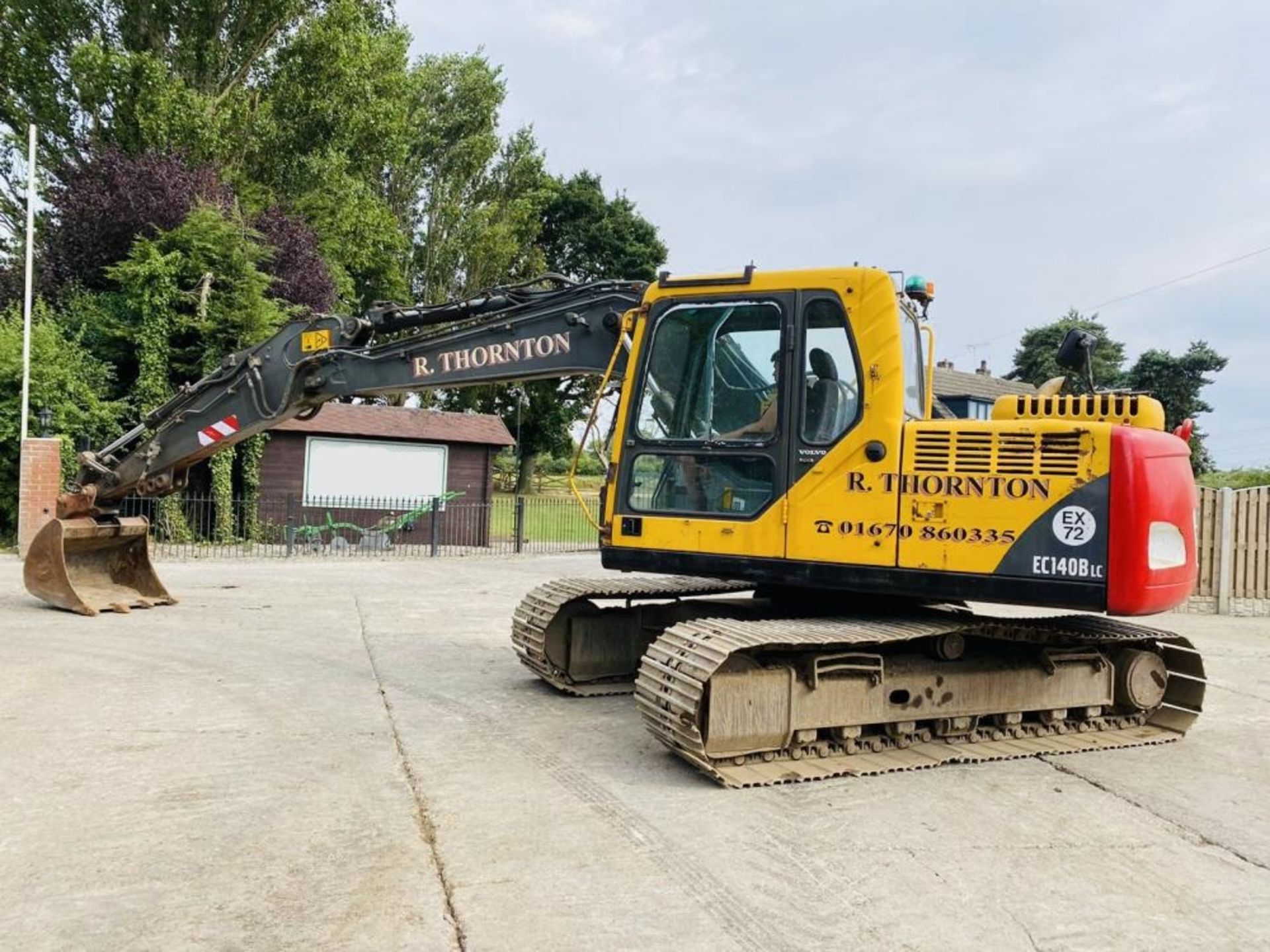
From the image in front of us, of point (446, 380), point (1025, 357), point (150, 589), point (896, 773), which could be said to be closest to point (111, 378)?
point (150, 589)

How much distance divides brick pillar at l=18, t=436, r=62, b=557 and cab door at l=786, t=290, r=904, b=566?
15366 millimetres

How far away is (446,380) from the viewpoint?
292 inches

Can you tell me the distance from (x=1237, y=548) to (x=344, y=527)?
16487mm

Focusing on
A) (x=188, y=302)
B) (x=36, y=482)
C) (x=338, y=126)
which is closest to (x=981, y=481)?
(x=36, y=482)

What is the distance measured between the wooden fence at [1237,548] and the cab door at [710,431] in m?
10.2

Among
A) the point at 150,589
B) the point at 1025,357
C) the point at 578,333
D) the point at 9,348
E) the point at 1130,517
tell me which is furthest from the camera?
the point at 1025,357

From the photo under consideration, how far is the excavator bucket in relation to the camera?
1002cm

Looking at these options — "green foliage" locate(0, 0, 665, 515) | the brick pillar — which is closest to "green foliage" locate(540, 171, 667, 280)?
"green foliage" locate(0, 0, 665, 515)

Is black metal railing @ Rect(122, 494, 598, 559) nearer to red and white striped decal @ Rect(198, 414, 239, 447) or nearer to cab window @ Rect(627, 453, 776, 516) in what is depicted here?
red and white striped decal @ Rect(198, 414, 239, 447)

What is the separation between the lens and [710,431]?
5875 mm

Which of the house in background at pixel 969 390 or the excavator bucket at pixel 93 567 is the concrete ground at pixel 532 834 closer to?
the excavator bucket at pixel 93 567

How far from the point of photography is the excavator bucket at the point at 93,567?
10023 millimetres

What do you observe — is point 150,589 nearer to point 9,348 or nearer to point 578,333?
point 578,333

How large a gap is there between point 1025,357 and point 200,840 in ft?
149
